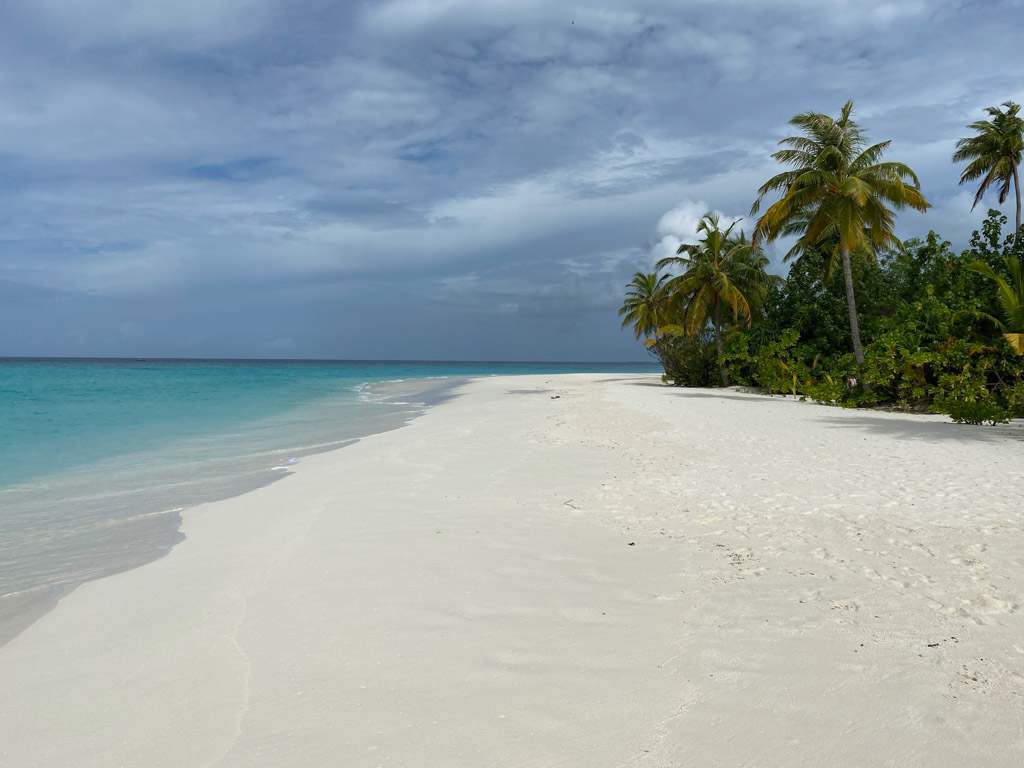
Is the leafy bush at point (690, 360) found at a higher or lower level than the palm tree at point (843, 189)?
lower

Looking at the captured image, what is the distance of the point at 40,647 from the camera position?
Answer: 381 centimetres

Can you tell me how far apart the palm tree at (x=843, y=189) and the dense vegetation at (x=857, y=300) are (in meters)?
0.04

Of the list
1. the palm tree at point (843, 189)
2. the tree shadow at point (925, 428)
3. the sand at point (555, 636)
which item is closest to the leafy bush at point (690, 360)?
the palm tree at point (843, 189)

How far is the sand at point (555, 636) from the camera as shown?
2602 mm

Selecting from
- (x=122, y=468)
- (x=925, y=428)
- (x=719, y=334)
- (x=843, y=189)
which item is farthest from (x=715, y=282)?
(x=122, y=468)

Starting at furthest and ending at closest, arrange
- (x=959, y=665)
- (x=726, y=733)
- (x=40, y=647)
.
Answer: (x=40, y=647), (x=959, y=665), (x=726, y=733)

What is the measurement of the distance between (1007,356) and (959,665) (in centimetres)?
1507

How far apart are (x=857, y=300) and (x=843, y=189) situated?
8.87 metres

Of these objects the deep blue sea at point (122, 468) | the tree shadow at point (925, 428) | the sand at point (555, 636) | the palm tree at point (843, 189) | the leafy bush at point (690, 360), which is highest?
the palm tree at point (843, 189)

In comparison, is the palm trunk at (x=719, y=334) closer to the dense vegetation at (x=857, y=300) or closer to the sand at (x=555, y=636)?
the dense vegetation at (x=857, y=300)

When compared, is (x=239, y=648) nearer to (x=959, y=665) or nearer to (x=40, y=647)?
(x=40, y=647)

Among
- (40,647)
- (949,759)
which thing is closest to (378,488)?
(40,647)

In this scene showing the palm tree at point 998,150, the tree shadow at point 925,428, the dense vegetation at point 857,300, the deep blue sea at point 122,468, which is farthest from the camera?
the palm tree at point 998,150

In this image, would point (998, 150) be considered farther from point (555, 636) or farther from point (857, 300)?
point (555, 636)
